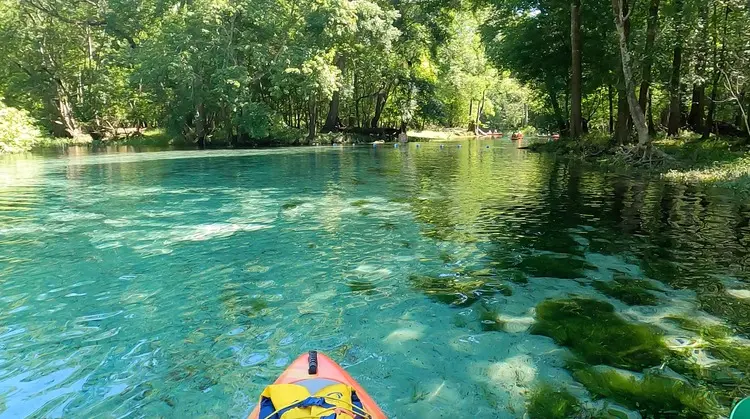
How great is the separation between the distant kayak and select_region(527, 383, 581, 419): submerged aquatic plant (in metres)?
1.44

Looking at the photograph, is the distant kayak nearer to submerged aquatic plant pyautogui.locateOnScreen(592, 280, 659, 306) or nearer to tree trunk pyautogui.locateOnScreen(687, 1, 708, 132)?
submerged aquatic plant pyautogui.locateOnScreen(592, 280, 659, 306)

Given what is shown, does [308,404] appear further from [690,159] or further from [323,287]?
[690,159]

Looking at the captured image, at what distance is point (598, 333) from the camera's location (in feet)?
16.4

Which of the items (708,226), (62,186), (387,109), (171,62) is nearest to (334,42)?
(171,62)

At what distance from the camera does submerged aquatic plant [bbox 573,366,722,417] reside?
146 inches

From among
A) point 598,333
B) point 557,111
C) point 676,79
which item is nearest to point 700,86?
point 676,79

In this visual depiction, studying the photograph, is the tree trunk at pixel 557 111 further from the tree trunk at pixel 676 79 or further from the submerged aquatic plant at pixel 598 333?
the submerged aquatic plant at pixel 598 333

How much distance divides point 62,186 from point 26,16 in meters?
34.9

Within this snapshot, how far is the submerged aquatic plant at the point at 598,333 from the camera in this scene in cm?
452

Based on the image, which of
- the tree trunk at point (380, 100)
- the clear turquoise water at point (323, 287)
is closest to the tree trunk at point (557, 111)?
the clear turquoise water at point (323, 287)

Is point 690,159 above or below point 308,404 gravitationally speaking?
above

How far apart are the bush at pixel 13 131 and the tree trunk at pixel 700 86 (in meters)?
33.3

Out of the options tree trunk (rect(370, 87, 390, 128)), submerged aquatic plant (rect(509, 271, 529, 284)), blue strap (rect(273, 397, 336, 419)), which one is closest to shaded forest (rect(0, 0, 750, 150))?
tree trunk (rect(370, 87, 390, 128))

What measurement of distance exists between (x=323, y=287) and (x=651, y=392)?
12.5ft
